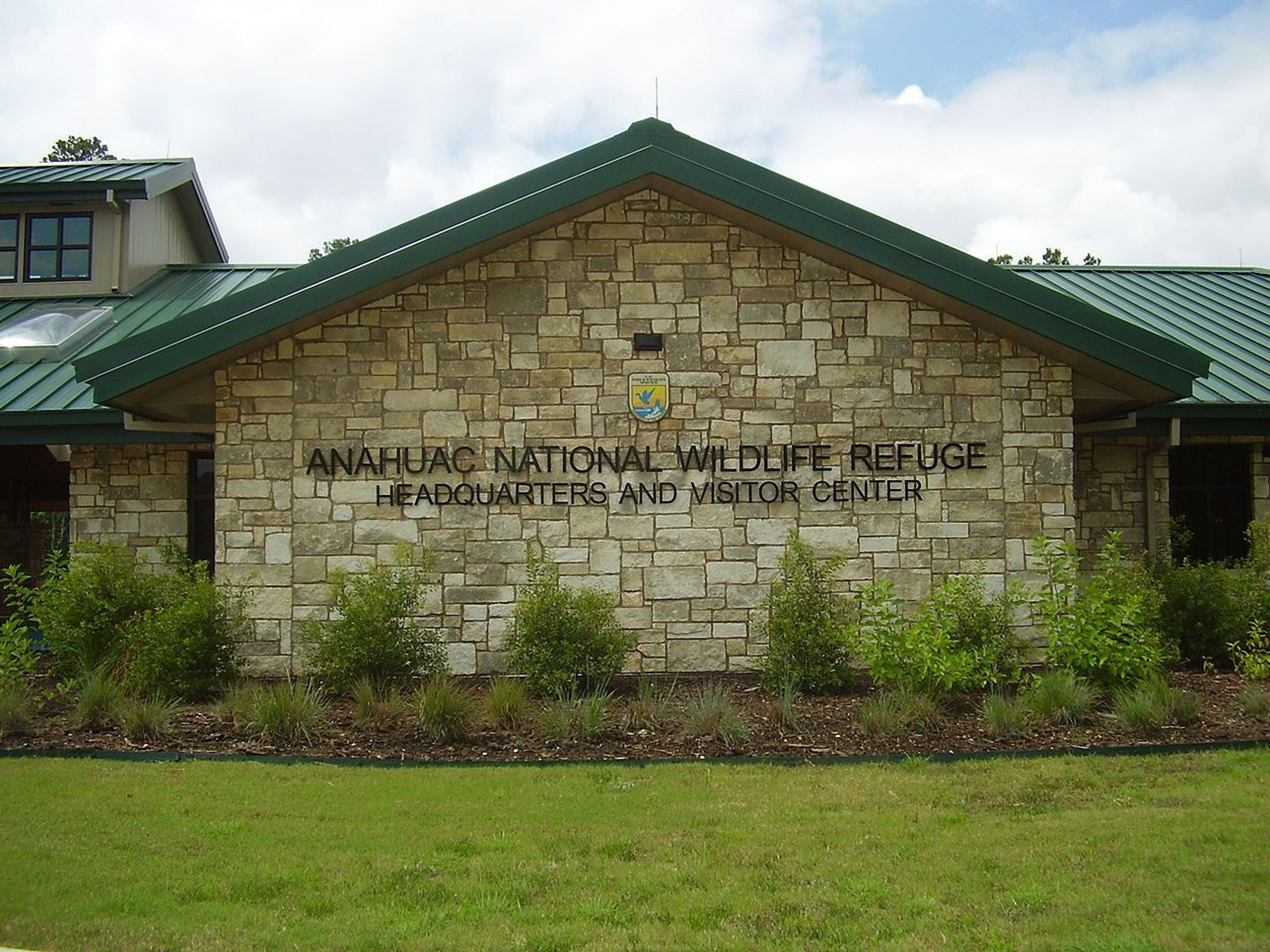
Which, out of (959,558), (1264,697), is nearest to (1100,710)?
(1264,697)

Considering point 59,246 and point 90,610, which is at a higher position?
point 59,246

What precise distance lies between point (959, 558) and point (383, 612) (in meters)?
5.54

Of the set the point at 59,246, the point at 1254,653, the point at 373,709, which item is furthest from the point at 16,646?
the point at 1254,653

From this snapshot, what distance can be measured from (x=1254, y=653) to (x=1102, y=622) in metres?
2.70

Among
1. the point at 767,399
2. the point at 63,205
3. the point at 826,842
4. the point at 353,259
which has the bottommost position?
the point at 826,842

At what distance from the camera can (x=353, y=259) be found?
11.1m

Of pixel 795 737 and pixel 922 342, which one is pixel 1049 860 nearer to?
pixel 795 737

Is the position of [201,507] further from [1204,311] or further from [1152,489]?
[1204,311]

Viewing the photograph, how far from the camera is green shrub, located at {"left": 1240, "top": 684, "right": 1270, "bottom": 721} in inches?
375

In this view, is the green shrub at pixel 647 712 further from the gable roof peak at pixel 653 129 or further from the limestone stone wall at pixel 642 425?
the gable roof peak at pixel 653 129

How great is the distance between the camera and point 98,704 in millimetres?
9641

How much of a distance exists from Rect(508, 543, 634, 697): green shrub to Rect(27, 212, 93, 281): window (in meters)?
12.0

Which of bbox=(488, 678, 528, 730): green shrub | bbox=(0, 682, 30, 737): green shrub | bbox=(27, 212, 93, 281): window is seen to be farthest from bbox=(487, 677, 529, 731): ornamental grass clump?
bbox=(27, 212, 93, 281): window

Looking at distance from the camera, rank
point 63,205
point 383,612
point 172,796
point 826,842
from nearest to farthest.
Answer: point 826,842, point 172,796, point 383,612, point 63,205
